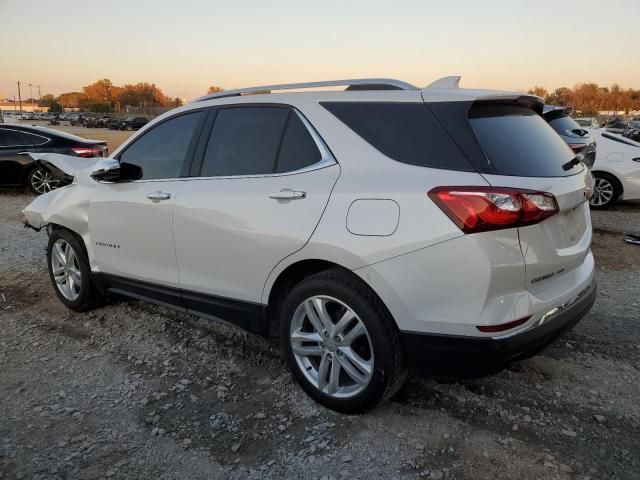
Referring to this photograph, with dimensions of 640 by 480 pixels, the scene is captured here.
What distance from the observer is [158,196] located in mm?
3562

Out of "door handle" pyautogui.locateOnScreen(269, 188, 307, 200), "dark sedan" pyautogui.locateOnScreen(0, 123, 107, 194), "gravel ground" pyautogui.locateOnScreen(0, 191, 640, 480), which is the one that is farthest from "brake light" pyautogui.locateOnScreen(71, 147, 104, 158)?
"door handle" pyautogui.locateOnScreen(269, 188, 307, 200)

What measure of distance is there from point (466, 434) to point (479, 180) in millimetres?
1318

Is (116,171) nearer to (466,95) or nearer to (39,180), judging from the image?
(466,95)

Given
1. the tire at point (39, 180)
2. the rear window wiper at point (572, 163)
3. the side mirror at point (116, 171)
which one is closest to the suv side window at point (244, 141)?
the side mirror at point (116, 171)

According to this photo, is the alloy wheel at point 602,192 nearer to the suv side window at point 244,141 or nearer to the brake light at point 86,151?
the suv side window at point 244,141

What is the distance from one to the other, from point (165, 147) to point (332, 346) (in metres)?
1.93

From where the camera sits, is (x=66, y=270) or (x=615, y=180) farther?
(x=615, y=180)

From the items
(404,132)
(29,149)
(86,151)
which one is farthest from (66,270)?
(29,149)

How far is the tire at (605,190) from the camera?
9.03 m

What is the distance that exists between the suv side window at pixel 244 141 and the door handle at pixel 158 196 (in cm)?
31

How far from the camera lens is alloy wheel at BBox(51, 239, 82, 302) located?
14.9ft

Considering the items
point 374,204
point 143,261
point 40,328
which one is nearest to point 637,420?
point 374,204

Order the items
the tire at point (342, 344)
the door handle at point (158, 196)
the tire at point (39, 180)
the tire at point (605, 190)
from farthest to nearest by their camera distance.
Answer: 1. the tire at point (39, 180)
2. the tire at point (605, 190)
3. the door handle at point (158, 196)
4. the tire at point (342, 344)

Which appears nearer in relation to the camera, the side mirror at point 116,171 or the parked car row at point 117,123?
the side mirror at point 116,171
